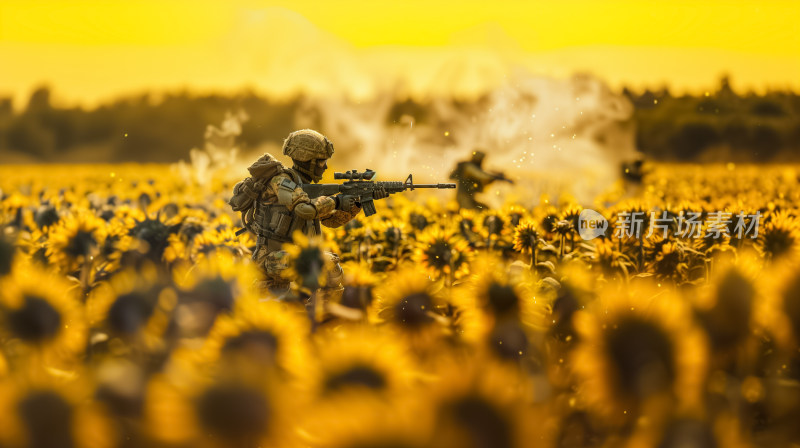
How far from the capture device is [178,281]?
11.5ft

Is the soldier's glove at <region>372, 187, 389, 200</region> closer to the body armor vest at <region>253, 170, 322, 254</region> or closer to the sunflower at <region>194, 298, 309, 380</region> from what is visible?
the body armor vest at <region>253, 170, 322, 254</region>

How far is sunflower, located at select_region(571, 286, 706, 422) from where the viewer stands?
249 centimetres

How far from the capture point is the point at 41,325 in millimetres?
2951

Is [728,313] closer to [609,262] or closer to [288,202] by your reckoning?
[288,202]

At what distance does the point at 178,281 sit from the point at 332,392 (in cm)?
148

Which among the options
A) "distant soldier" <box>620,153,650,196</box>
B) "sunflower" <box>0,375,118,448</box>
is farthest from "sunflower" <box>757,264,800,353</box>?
"distant soldier" <box>620,153,650,196</box>

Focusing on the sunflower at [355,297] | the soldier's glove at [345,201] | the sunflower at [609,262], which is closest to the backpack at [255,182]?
the soldier's glove at [345,201]

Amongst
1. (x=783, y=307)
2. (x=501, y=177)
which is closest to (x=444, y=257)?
(x=783, y=307)

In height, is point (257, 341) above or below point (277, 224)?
below

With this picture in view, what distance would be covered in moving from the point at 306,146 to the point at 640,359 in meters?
4.99

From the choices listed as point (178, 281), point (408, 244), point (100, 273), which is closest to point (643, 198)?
point (408, 244)

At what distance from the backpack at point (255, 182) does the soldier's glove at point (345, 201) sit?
23.6 inches

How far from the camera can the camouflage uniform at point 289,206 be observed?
22.5 ft

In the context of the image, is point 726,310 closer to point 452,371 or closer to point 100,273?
point 452,371
